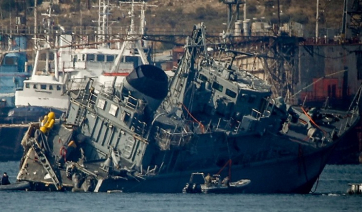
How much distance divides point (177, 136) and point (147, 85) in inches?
111

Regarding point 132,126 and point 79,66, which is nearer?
point 132,126

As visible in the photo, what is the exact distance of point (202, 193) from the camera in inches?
2143

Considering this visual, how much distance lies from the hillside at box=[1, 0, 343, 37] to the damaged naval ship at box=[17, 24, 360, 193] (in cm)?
6152

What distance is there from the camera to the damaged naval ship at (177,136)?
53969mm

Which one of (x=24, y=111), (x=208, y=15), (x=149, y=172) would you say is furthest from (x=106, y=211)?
(x=208, y=15)

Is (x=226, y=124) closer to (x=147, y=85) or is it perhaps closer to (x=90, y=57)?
(x=147, y=85)

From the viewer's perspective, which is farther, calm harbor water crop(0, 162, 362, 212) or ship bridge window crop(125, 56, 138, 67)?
ship bridge window crop(125, 56, 138, 67)

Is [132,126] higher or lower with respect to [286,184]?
higher

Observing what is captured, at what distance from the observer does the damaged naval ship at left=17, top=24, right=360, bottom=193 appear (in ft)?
177

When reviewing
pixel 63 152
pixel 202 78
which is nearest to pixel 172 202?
pixel 63 152

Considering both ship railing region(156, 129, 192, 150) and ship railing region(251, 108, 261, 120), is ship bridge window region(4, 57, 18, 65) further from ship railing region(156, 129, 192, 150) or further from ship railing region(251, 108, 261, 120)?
ship railing region(156, 129, 192, 150)

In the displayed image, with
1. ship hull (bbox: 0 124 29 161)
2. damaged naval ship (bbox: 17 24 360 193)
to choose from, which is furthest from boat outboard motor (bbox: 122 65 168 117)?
ship hull (bbox: 0 124 29 161)

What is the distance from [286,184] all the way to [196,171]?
5.46 metres

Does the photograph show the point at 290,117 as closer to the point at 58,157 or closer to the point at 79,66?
the point at 58,157
